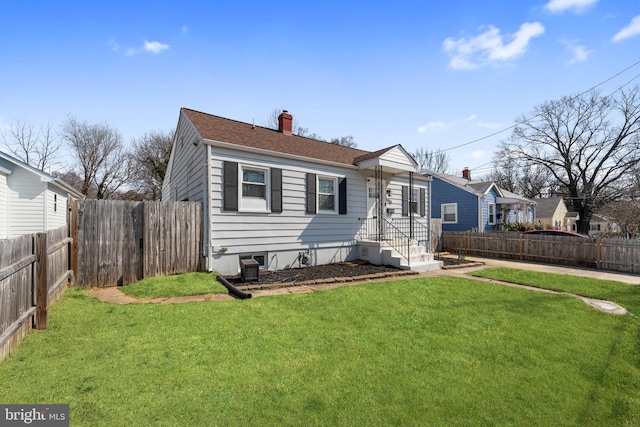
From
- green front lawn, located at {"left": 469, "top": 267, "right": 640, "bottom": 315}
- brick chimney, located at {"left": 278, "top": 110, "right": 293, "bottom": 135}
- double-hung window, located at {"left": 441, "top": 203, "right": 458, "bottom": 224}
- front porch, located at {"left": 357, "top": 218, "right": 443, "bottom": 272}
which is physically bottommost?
green front lawn, located at {"left": 469, "top": 267, "right": 640, "bottom": 315}

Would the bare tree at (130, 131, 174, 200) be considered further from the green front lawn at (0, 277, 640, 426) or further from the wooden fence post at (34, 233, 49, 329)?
the wooden fence post at (34, 233, 49, 329)

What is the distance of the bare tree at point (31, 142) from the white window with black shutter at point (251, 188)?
27337 millimetres

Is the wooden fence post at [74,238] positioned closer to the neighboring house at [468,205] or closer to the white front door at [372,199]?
the white front door at [372,199]

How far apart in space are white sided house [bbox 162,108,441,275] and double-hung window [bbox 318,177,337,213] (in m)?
0.04

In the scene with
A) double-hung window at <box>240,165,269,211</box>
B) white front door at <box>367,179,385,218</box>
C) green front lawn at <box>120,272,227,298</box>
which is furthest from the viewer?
white front door at <box>367,179,385,218</box>

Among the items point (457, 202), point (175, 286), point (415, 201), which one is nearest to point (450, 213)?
point (457, 202)

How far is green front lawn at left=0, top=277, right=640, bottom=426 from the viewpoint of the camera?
2.38m

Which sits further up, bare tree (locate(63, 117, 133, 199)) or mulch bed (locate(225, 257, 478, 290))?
bare tree (locate(63, 117, 133, 199))

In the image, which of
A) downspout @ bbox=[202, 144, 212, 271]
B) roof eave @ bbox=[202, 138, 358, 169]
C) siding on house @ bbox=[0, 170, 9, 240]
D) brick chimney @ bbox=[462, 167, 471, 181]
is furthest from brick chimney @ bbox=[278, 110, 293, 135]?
brick chimney @ bbox=[462, 167, 471, 181]

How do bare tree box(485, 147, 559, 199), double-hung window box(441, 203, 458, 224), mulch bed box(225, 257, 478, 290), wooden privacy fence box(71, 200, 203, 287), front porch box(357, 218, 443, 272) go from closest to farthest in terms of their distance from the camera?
wooden privacy fence box(71, 200, 203, 287) → mulch bed box(225, 257, 478, 290) → front porch box(357, 218, 443, 272) → double-hung window box(441, 203, 458, 224) → bare tree box(485, 147, 559, 199)

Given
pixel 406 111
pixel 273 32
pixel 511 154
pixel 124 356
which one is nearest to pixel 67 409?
pixel 124 356

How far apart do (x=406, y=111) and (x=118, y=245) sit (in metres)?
11.3

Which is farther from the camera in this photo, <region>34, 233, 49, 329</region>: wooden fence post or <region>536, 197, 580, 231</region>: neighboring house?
<region>536, 197, 580, 231</region>: neighboring house

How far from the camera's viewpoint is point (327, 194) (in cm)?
1015
